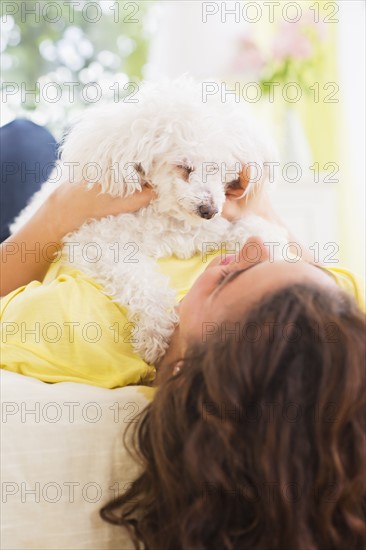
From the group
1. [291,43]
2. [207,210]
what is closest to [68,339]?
[207,210]

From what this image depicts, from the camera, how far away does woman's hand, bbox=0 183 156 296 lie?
1.48m

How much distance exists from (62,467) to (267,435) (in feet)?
1.05

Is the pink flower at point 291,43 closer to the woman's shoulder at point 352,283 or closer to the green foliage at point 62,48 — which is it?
the green foliage at point 62,48

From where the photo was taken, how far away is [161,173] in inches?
57.6

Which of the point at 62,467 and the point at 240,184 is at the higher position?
the point at 240,184

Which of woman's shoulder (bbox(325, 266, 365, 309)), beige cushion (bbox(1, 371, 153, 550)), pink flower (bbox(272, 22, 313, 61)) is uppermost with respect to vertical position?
pink flower (bbox(272, 22, 313, 61))

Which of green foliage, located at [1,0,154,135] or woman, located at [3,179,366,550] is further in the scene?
green foliage, located at [1,0,154,135]

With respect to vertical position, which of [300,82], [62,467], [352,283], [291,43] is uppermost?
[291,43]

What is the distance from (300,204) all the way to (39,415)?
239 cm

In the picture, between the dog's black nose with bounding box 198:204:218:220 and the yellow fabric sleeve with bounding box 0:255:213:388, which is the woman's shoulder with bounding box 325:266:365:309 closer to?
the dog's black nose with bounding box 198:204:218:220

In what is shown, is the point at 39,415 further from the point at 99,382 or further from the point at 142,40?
the point at 142,40

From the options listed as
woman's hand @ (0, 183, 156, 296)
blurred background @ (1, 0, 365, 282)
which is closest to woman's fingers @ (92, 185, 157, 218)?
woman's hand @ (0, 183, 156, 296)

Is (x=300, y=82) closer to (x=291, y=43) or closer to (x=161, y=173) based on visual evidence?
(x=291, y=43)

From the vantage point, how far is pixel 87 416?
102 cm
